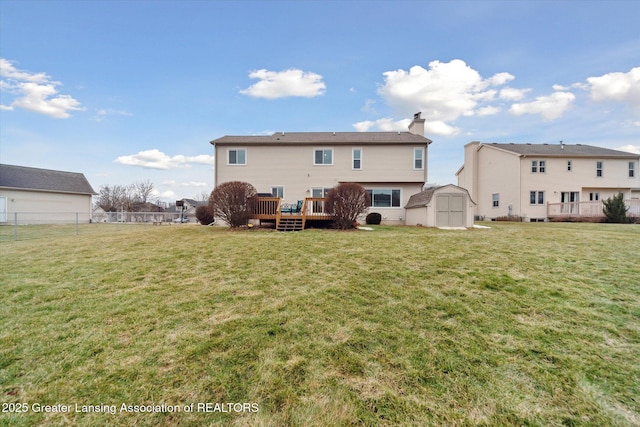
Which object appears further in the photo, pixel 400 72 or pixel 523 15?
pixel 400 72

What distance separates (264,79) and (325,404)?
67.2 ft

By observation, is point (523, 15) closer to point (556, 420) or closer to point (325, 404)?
point (556, 420)

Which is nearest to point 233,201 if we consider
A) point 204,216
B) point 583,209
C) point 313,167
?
point 313,167

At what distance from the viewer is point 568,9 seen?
1082 cm

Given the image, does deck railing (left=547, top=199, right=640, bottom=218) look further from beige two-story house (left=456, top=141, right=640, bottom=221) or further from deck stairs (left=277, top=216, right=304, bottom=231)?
deck stairs (left=277, top=216, right=304, bottom=231)

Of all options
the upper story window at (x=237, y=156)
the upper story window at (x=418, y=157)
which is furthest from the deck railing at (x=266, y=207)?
the upper story window at (x=418, y=157)

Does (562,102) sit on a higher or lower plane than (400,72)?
lower

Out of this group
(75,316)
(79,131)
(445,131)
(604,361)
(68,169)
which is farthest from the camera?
(68,169)

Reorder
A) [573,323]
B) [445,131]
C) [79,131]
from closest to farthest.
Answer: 1. [573,323]
2. [79,131]
3. [445,131]

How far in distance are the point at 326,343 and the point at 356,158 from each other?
1631 centimetres

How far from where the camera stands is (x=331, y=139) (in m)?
18.7

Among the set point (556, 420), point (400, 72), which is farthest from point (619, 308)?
point (400, 72)

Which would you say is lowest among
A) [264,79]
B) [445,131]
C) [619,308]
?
[619,308]

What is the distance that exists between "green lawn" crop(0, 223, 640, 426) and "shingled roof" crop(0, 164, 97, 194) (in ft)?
87.0
